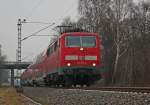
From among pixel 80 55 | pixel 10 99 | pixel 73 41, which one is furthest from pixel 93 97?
pixel 10 99

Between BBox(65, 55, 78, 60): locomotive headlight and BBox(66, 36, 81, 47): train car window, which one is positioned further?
BBox(66, 36, 81, 47): train car window

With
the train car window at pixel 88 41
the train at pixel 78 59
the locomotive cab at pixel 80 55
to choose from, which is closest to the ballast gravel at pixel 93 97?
the train at pixel 78 59

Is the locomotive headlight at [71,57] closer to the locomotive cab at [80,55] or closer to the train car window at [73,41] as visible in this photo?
the locomotive cab at [80,55]

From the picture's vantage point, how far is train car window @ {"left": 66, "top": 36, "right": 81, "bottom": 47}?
2955 cm

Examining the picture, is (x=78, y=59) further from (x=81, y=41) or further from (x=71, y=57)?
(x=81, y=41)

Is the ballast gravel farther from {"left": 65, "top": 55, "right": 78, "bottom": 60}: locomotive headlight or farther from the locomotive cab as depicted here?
{"left": 65, "top": 55, "right": 78, "bottom": 60}: locomotive headlight

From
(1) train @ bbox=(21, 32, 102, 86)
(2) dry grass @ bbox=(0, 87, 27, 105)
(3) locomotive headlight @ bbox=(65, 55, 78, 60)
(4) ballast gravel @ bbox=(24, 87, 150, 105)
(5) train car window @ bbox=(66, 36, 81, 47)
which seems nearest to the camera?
(4) ballast gravel @ bbox=(24, 87, 150, 105)

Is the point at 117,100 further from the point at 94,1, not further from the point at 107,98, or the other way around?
the point at 94,1

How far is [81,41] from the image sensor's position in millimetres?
29688

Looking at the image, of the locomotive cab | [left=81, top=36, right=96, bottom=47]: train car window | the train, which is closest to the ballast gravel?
the train

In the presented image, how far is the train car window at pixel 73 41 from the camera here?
29547 millimetres

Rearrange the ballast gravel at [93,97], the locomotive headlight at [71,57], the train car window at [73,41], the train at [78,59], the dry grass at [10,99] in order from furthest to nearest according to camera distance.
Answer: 1. the dry grass at [10,99]
2. the train car window at [73,41]
3. the locomotive headlight at [71,57]
4. the train at [78,59]
5. the ballast gravel at [93,97]

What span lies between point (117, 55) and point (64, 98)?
100ft

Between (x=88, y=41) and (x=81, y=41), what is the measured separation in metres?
0.46
